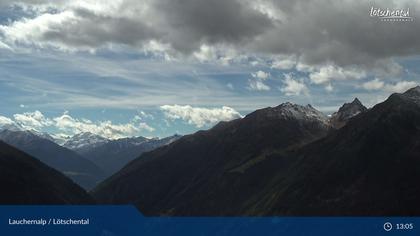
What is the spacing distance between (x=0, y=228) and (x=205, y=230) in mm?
25373

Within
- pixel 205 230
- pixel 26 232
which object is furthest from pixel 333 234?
pixel 26 232

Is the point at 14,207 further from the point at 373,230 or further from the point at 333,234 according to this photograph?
the point at 373,230

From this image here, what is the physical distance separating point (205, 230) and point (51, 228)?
62.2 ft

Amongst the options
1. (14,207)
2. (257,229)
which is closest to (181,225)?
(257,229)

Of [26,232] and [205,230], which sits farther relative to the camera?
[205,230]

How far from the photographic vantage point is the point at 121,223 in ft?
204

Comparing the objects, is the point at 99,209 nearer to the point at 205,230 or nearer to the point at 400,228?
the point at 205,230

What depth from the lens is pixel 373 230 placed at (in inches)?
2554

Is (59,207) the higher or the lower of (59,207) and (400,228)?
the higher

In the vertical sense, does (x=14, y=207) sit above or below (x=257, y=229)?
above

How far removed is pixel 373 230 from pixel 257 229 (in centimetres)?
1387

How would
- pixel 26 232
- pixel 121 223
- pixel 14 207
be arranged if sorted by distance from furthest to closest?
pixel 14 207, pixel 121 223, pixel 26 232

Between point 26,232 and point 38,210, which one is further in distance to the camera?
point 38,210

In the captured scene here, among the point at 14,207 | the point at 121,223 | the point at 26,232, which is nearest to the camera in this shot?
the point at 26,232
